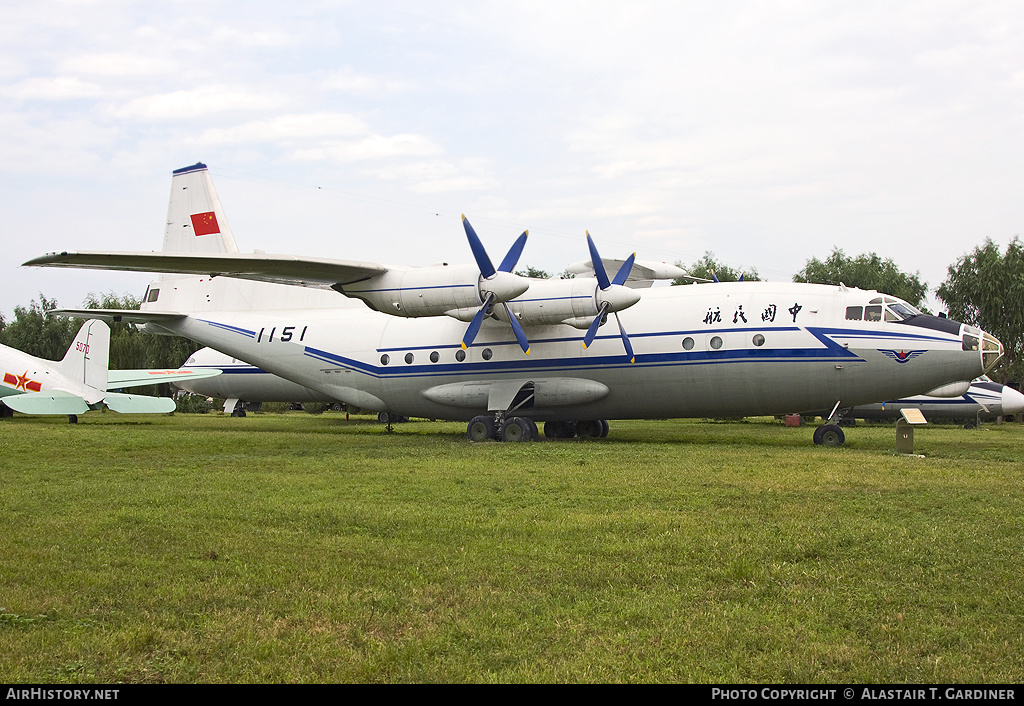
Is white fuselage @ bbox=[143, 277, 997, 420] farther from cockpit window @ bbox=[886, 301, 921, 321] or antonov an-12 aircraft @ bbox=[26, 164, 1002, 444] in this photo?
cockpit window @ bbox=[886, 301, 921, 321]

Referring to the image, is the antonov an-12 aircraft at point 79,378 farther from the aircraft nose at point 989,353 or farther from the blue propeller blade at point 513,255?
the aircraft nose at point 989,353

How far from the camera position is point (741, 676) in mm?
4605

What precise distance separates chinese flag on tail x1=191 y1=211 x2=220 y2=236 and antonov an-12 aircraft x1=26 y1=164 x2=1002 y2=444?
3.19 metres

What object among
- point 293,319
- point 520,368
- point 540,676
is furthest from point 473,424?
Answer: point 540,676

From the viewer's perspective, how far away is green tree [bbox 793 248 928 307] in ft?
180

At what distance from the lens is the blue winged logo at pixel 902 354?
18622 mm

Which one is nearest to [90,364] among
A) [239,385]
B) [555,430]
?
[239,385]

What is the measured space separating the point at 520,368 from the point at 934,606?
55.0 feet

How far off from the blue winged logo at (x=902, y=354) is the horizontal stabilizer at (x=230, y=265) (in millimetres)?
12172

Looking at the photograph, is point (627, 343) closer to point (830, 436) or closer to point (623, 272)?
point (623, 272)

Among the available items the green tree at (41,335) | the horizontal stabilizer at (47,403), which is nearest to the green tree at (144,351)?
the green tree at (41,335)

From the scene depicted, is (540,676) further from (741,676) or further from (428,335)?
(428,335)

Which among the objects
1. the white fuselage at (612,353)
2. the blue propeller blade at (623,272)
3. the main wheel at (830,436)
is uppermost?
the blue propeller blade at (623,272)

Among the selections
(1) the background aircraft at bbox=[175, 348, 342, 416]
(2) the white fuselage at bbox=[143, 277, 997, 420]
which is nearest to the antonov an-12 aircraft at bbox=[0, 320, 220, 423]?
(1) the background aircraft at bbox=[175, 348, 342, 416]
